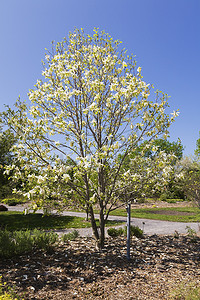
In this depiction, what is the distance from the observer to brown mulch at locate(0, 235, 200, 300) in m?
3.95

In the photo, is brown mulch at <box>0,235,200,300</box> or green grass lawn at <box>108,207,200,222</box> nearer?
brown mulch at <box>0,235,200,300</box>

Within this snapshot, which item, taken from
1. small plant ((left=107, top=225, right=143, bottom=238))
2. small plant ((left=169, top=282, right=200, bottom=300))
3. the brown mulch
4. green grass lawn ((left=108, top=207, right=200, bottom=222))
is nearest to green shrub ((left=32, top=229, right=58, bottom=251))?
the brown mulch

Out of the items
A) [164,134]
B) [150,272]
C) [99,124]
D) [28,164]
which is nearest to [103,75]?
[99,124]

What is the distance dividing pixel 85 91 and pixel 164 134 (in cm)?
244

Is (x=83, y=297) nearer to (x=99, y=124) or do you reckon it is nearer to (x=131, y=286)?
(x=131, y=286)

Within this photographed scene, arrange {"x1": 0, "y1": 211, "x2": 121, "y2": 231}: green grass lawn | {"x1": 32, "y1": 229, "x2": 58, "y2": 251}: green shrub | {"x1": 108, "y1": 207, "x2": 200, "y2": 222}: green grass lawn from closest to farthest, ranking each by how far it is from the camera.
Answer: {"x1": 32, "y1": 229, "x2": 58, "y2": 251}: green shrub → {"x1": 0, "y1": 211, "x2": 121, "y2": 231}: green grass lawn → {"x1": 108, "y1": 207, "x2": 200, "y2": 222}: green grass lawn

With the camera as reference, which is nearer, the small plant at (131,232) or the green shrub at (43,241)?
the green shrub at (43,241)

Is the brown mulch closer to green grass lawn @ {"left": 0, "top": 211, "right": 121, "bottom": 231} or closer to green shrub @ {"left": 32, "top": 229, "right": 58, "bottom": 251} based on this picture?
green shrub @ {"left": 32, "top": 229, "right": 58, "bottom": 251}

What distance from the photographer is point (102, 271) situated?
186 inches

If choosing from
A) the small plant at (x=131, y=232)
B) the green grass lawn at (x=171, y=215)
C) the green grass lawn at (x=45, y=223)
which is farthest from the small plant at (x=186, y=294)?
the green grass lawn at (x=171, y=215)

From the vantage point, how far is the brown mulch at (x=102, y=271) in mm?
3947

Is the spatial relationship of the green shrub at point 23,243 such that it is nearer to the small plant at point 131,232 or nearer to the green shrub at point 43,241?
the green shrub at point 43,241

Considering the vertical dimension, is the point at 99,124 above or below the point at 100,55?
below

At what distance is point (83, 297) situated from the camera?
3781 millimetres
